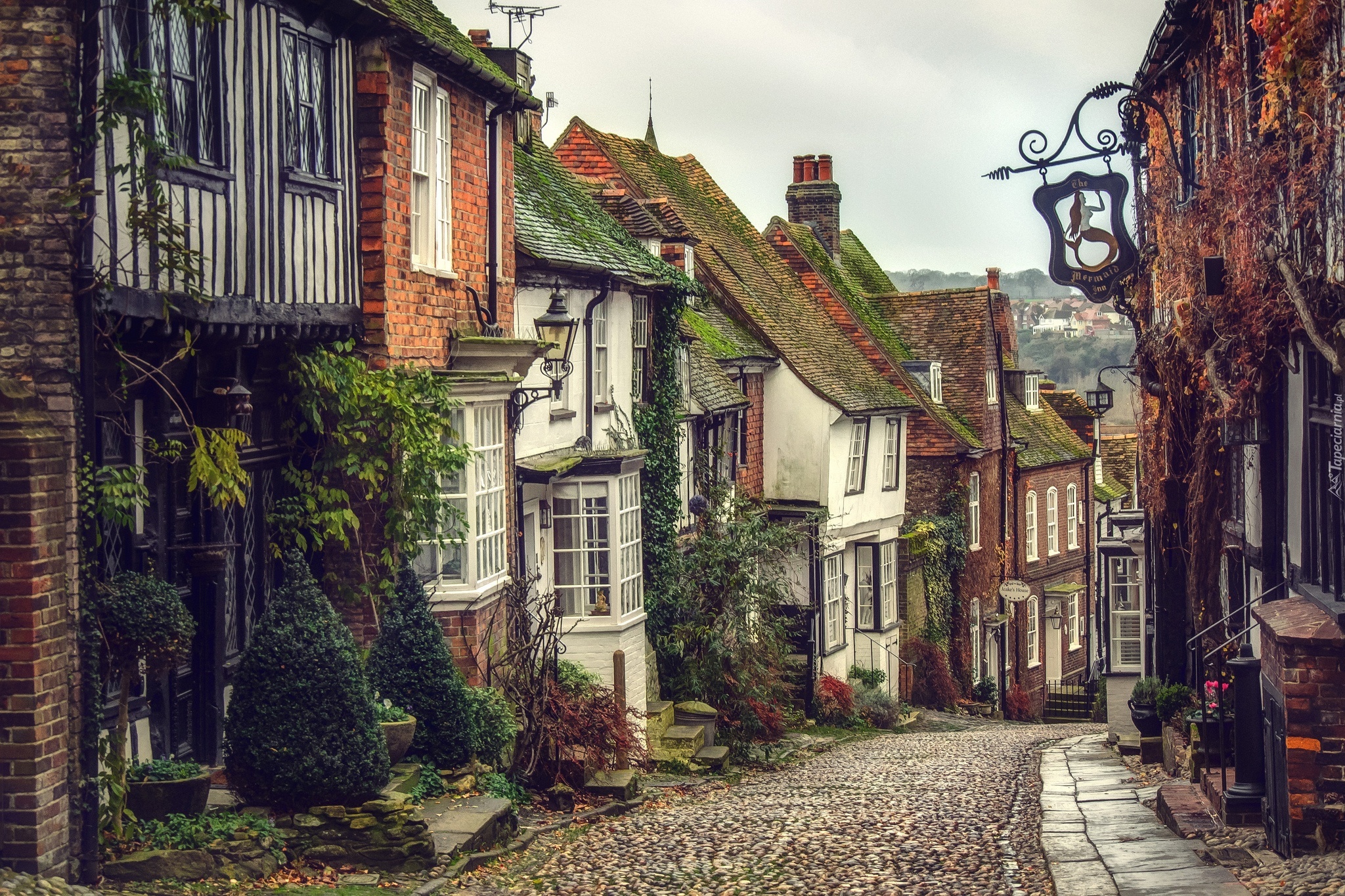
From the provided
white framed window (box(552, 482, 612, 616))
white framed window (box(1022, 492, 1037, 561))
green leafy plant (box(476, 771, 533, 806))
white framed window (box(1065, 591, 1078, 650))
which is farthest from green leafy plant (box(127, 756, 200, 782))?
white framed window (box(1065, 591, 1078, 650))

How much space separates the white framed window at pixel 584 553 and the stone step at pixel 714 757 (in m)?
2.63

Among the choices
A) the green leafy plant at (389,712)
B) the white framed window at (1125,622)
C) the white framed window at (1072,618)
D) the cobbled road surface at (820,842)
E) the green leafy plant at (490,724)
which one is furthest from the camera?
the white framed window at (1072,618)

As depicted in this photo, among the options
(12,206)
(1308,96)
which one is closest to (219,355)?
(12,206)

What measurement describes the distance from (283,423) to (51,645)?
3.98m

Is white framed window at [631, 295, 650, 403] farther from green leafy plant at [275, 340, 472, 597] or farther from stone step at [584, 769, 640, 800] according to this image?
green leafy plant at [275, 340, 472, 597]

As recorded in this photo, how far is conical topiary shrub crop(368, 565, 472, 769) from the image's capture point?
1200cm

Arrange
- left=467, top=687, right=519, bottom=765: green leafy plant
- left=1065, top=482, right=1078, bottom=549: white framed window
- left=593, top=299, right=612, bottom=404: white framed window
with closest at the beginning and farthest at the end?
left=467, top=687, right=519, bottom=765: green leafy plant
left=593, top=299, right=612, bottom=404: white framed window
left=1065, top=482, right=1078, bottom=549: white framed window

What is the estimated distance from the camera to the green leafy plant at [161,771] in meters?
9.13

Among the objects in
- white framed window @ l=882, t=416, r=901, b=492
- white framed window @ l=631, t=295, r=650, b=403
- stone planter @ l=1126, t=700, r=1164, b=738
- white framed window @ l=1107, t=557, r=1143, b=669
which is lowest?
white framed window @ l=1107, t=557, r=1143, b=669

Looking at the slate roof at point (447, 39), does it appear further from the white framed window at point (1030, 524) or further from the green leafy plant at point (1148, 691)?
the white framed window at point (1030, 524)

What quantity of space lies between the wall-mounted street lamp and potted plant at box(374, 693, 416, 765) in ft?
14.0

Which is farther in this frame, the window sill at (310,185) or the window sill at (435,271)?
the window sill at (435,271)

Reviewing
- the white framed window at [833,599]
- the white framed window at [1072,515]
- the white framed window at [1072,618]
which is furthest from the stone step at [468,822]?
the white framed window at [1072,515]

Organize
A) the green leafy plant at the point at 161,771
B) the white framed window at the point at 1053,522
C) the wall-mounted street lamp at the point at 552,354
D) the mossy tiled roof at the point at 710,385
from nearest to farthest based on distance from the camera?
the green leafy plant at the point at 161,771 → the wall-mounted street lamp at the point at 552,354 → the mossy tiled roof at the point at 710,385 → the white framed window at the point at 1053,522
